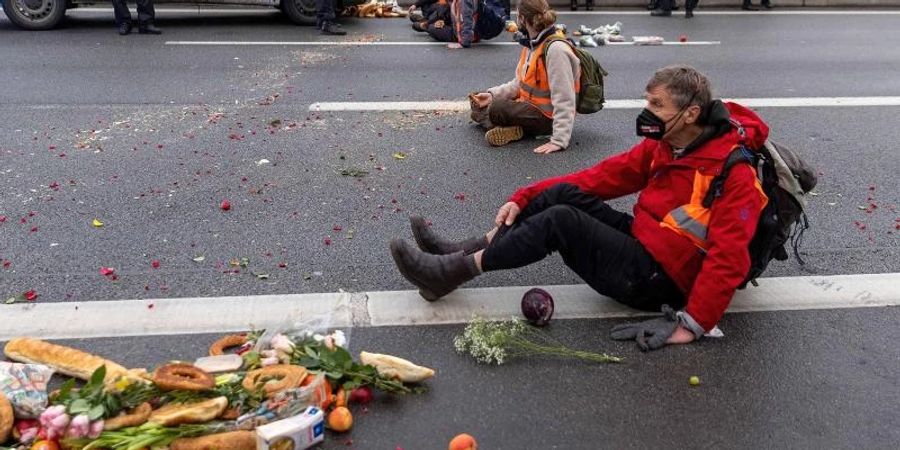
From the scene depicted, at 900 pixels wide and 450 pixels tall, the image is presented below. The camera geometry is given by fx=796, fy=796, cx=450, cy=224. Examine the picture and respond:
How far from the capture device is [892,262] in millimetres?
4469

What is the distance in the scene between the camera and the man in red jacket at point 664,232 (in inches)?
133

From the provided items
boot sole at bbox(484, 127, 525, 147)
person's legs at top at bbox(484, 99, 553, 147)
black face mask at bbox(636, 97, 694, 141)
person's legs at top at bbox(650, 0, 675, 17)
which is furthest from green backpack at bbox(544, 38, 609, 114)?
person's legs at top at bbox(650, 0, 675, 17)

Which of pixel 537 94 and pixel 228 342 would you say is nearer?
pixel 228 342

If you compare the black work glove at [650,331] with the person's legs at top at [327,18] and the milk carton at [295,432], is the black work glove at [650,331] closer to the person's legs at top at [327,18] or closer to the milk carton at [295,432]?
the milk carton at [295,432]

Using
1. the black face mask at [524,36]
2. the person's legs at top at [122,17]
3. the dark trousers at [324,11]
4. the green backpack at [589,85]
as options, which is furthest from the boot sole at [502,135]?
the person's legs at top at [122,17]

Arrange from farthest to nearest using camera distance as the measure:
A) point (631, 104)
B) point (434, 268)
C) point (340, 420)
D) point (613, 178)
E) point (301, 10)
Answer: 1. point (301, 10)
2. point (631, 104)
3. point (613, 178)
4. point (434, 268)
5. point (340, 420)

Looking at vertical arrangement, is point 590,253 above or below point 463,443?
above

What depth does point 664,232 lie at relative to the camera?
3.61m

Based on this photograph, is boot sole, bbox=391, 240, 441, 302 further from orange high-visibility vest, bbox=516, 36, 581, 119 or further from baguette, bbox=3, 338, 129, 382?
orange high-visibility vest, bbox=516, 36, 581, 119

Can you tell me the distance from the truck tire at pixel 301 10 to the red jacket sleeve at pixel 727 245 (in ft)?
32.6

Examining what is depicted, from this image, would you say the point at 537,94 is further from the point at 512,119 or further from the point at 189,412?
the point at 189,412

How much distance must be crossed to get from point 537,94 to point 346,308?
10.9 ft

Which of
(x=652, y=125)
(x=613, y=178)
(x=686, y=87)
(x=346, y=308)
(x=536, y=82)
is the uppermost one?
(x=686, y=87)

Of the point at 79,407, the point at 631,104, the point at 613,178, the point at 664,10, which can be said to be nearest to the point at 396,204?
the point at 613,178
